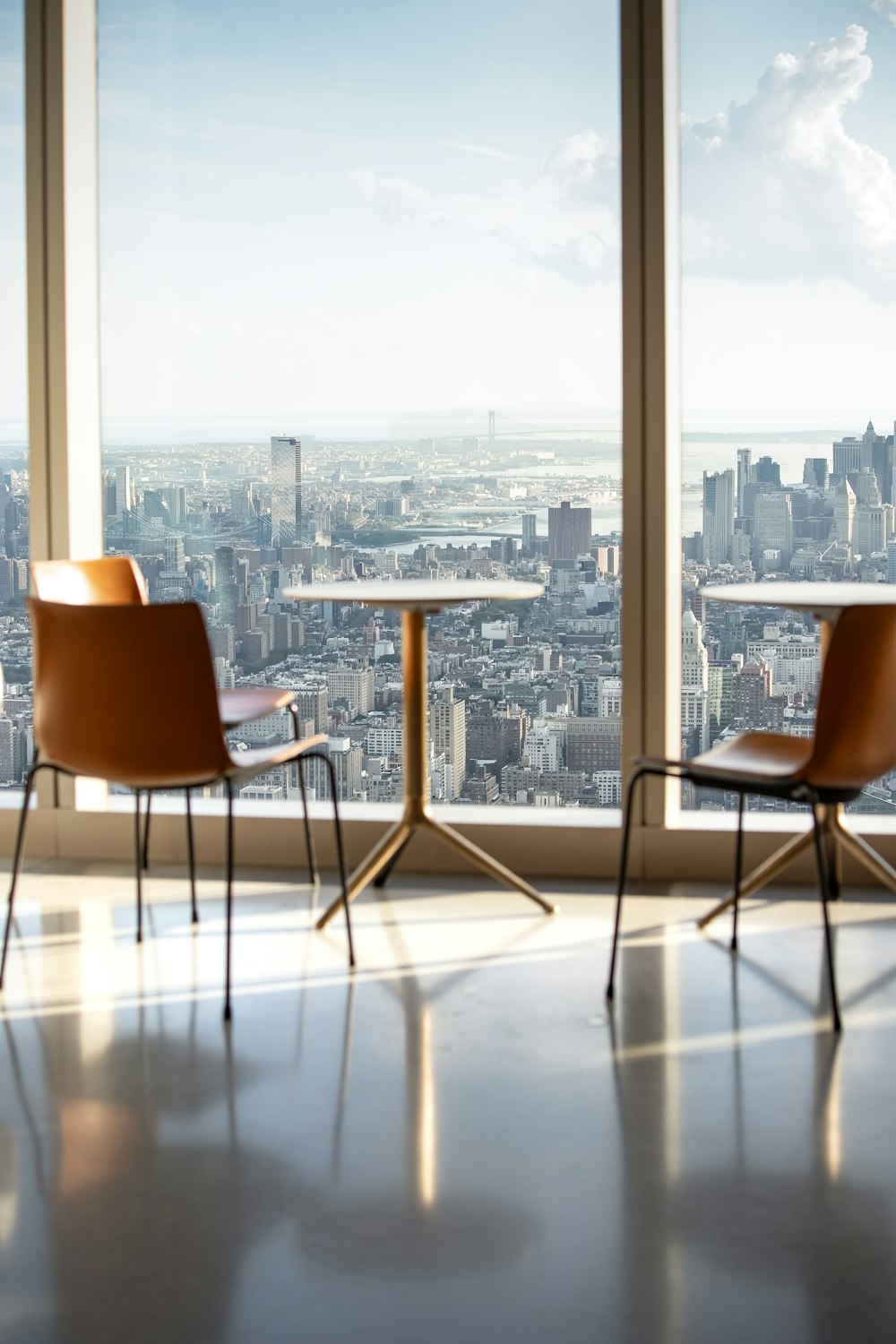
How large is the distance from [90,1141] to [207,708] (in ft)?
3.27

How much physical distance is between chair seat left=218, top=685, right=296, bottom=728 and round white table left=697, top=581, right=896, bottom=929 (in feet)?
4.02

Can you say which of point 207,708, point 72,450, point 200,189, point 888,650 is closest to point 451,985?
point 207,708

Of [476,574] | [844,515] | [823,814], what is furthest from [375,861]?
[844,515]

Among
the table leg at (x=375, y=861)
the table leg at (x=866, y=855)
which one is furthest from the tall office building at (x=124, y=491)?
the table leg at (x=866, y=855)

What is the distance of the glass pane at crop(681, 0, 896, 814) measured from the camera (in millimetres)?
4496

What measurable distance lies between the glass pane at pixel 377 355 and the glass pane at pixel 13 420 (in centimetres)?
30

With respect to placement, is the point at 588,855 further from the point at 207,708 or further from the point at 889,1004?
the point at 207,708

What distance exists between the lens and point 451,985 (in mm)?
3635

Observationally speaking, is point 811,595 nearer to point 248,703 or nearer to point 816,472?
A: point 816,472

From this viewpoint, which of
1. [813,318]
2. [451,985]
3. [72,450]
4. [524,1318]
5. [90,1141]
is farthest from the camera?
[72,450]

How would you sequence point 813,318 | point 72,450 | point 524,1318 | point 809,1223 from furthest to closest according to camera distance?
point 72,450, point 813,318, point 809,1223, point 524,1318

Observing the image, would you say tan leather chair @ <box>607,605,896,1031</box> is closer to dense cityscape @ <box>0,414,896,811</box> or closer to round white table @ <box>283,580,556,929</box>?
round white table @ <box>283,580,556,929</box>

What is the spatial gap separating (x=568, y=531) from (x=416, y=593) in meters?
0.80

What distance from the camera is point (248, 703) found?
14.2 ft
